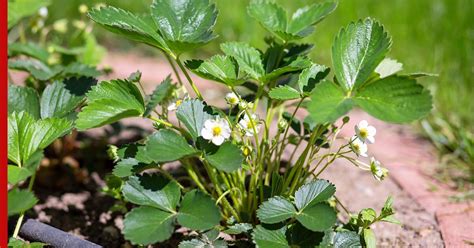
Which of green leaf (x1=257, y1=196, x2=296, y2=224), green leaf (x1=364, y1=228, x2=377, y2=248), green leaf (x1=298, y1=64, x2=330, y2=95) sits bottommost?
green leaf (x1=257, y1=196, x2=296, y2=224)

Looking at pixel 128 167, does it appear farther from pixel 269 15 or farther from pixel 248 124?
pixel 269 15

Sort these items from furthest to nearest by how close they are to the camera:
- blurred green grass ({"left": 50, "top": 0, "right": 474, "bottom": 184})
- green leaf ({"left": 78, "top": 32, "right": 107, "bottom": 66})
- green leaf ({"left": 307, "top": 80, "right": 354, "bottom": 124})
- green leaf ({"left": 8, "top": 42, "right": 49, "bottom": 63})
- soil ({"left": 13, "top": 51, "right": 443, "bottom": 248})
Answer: blurred green grass ({"left": 50, "top": 0, "right": 474, "bottom": 184}), green leaf ({"left": 78, "top": 32, "right": 107, "bottom": 66}), green leaf ({"left": 8, "top": 42, "right": 49, "bottom": 63}), soil ({"left": 13, "top": 51, "right": 443, "bottom": 248}), green leaf ({"left": 307, "top": 80, "right": 354, "bottom": 124})

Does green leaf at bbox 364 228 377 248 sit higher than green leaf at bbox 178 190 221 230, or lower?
higher

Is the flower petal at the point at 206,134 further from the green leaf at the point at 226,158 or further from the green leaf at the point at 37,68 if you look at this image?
the green leaf at the point at 37,68

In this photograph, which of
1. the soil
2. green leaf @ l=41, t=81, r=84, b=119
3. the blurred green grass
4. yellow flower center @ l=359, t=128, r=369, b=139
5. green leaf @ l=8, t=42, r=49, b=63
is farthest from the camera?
the blurred green grass

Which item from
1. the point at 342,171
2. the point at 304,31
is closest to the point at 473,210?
the point at 342,171

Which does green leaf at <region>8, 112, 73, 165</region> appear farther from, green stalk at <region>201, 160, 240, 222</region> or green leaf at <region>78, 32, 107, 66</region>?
green leaf at <region>78, 32, 107, 66</region>

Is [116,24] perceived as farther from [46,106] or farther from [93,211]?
[93,211]

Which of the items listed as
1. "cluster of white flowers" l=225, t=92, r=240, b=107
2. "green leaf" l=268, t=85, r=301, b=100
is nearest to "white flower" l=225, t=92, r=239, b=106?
"cluster of white flowers" l=225, t=92, r=240, b=107
